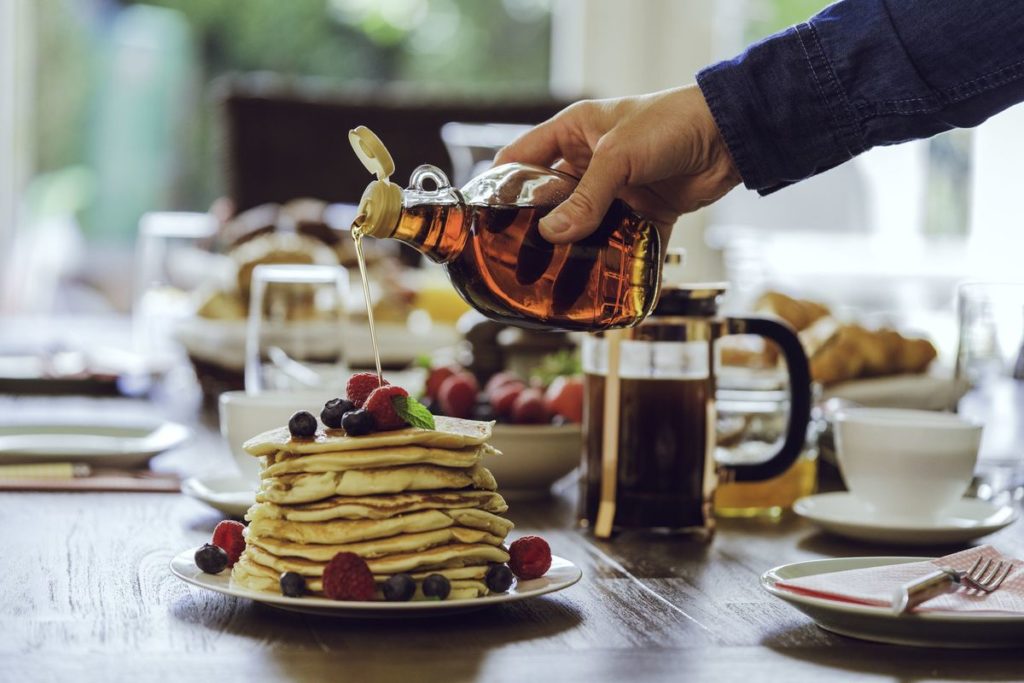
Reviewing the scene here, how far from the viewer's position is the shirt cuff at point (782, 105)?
1.16 metres

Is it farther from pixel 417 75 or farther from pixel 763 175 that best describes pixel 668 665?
pixel 417 75

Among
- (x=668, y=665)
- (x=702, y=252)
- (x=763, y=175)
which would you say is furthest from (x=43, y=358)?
(x=702, y=252)

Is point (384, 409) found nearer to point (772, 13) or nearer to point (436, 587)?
point (436, 587)

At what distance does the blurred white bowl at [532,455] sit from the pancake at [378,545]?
482mm

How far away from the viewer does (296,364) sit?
5.09ft

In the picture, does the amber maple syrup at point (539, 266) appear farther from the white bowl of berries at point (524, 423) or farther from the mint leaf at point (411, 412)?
the white bowl of berries at point (524, 423)

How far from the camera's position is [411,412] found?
866 mm

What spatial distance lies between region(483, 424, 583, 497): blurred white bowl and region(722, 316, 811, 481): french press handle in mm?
171

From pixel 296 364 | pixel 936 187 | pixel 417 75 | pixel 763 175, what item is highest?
pixel 417 75

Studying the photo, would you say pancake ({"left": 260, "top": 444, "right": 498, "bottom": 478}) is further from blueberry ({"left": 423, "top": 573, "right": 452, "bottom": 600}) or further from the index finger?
the index finger

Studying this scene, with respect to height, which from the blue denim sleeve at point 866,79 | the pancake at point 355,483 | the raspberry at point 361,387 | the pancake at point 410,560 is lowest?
the pancake at point 410,560

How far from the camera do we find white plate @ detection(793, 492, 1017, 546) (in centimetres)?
118

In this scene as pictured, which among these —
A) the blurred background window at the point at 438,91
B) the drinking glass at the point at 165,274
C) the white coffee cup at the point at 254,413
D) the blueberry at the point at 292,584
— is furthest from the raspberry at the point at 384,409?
the blurred background window at the point at 438,91

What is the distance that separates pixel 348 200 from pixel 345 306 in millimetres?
2100
